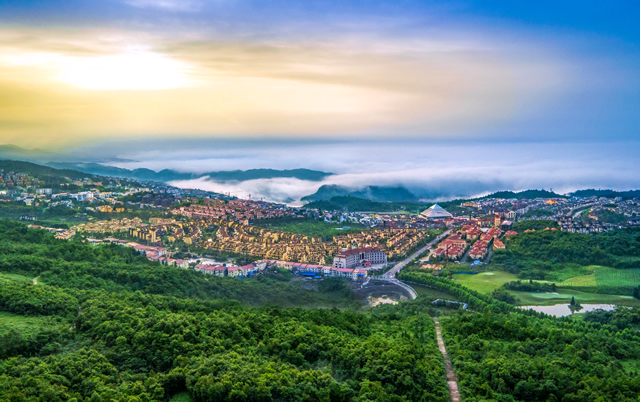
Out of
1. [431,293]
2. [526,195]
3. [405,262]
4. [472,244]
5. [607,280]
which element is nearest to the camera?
[431,293]

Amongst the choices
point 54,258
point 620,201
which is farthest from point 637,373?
point 620,201

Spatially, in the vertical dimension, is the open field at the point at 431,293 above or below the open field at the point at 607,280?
below

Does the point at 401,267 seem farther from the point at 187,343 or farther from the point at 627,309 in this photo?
the point at 187,343

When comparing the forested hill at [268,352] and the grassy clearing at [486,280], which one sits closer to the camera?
the forested hill at [268,352]

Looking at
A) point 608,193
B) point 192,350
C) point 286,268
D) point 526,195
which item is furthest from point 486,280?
point 608,193

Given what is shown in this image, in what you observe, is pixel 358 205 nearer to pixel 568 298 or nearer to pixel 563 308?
pixel 568 298

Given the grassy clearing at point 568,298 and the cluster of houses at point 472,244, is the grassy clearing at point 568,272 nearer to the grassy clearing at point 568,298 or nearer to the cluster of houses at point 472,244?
the grassy clearing at point 568,298

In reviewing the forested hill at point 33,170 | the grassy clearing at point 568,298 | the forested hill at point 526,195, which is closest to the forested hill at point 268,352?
the grassy clearing at point 568,298
